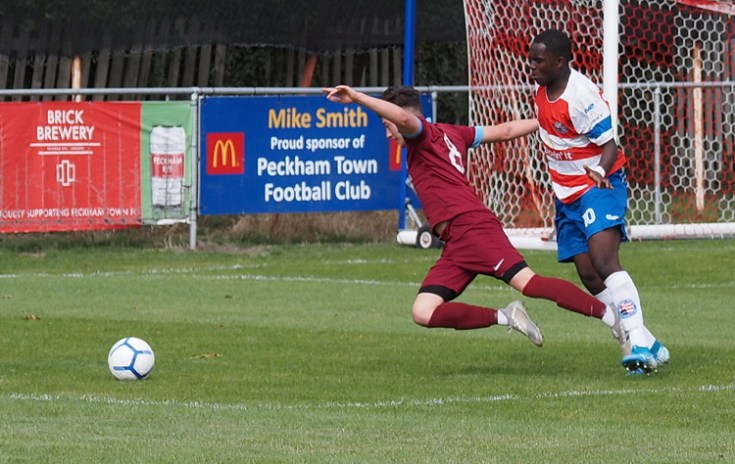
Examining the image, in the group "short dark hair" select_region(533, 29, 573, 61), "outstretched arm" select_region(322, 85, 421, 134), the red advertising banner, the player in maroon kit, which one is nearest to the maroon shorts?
the player in maroon kit

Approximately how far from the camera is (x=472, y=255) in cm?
927

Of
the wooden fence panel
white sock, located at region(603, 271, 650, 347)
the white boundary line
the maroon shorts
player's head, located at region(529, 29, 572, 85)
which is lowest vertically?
the white boundary line

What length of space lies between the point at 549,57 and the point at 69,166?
920 centimetres

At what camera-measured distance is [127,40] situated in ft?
65.0

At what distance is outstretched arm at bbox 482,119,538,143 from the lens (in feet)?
31.8

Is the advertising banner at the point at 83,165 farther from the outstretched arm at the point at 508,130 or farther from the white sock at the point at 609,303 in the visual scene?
the white sock at the point at 609,303

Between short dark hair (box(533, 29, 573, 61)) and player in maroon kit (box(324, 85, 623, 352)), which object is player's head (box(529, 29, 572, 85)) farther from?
player in maroon kit (box(324, 85, 623, 352))

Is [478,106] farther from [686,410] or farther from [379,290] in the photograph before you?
[686,410]

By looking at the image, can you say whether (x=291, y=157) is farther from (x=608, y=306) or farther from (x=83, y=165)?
(x=608, y=306)

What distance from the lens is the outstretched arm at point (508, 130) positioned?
9703 millimetres

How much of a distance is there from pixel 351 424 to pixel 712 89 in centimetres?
1282

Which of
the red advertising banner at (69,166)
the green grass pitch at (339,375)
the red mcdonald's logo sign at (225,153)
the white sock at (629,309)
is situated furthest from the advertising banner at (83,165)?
the white sock at (629,309)

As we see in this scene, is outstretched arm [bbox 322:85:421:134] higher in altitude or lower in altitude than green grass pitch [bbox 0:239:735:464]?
higher

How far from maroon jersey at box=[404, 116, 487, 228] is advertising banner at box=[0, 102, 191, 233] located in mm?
8733
